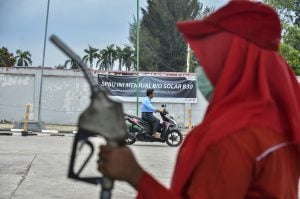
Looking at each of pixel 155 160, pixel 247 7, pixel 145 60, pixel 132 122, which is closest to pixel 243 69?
pixel 247 7

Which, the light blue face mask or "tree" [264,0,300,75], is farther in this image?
"tree" [264,0,300,75]

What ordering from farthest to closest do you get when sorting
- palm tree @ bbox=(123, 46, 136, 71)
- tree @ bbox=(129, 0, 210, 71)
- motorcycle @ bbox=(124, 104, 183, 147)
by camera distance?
palm tree @ bbox=(123, 46, 136, 71), tree @ bbox=(129, 0, 210, 71), motorcycle @ bbox=(124, 104, 183, 147)

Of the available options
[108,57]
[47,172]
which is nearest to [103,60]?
[108,57]

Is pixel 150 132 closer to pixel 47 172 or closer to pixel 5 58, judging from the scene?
pixel 47 172

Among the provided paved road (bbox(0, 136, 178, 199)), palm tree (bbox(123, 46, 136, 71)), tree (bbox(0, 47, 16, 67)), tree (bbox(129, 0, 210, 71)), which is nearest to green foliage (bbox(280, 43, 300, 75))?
paved road (bbox(0, 136, 178, 199))

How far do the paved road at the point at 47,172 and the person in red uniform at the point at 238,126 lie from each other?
3.60 metres

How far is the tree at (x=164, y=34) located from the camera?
51831 mm

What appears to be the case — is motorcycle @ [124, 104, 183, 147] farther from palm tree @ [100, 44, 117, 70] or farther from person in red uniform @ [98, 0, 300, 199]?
palm tree @ [100, 44, 117, 70]

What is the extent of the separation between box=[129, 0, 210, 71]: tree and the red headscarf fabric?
4900 cm

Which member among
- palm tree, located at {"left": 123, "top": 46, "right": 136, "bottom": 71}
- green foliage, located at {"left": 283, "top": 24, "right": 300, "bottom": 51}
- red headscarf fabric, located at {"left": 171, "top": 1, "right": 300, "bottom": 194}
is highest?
palm tree, located at {"left": 123, "top": 46, "right": 136, "bottom": 71}

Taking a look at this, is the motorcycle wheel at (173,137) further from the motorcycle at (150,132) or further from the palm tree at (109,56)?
the palm tree at (109,56)

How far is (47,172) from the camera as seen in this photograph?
8.33 m

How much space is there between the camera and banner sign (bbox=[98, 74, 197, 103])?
23.8 m

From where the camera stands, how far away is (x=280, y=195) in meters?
1.57
